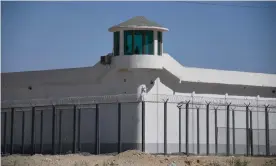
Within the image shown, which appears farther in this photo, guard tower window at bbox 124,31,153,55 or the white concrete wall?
guard tower window at bbox 124,31,153,55

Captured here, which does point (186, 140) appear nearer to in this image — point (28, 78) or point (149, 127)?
point (149, 127)

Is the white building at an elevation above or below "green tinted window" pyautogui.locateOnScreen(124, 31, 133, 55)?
below

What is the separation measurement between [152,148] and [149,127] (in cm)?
108

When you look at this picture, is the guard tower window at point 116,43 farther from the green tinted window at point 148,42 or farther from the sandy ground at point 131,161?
the sandy ground at point 131,161

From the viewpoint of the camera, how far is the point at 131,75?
4184 cm

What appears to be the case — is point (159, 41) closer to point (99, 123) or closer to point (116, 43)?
point (116, 43)

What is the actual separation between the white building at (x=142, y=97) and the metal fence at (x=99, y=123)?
0.06 metres

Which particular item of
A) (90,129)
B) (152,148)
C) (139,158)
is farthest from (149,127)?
(139,158)

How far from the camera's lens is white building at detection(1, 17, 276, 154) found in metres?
40.6

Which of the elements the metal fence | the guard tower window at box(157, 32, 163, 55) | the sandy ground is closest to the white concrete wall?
the metal fence

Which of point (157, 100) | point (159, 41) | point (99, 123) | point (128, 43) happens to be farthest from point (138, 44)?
point (99, 123)

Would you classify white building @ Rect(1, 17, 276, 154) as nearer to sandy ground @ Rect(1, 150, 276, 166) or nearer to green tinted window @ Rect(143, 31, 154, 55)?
green tinted window @ Rect(143, 31, 154, 55)

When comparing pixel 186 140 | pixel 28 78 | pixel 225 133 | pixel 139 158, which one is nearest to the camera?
pixel 139 158

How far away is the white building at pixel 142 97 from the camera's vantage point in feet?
133
